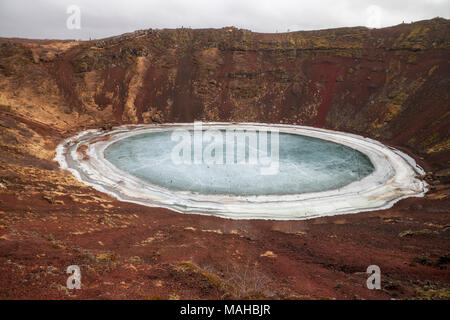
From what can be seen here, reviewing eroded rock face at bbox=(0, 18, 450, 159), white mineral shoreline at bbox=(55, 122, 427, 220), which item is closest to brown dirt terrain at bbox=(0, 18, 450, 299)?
eroded rock face at bbox=(0, 18, 450, 159)

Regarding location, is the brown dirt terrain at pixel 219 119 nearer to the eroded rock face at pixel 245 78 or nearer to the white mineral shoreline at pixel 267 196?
the eroded rock face at pixel 245 78

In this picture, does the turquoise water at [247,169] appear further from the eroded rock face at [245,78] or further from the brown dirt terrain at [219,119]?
the eroded rock face at [245,78]

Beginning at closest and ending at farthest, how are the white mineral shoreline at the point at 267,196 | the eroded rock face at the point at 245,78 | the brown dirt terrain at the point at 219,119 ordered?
the brown dirt terrain at the point at 219,119 → the white mineral shoreline at the point at 267,196 → the eroded rock face at the point at 245,78

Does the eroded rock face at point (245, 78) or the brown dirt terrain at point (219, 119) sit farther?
the eroded rock face at point (245, 78)

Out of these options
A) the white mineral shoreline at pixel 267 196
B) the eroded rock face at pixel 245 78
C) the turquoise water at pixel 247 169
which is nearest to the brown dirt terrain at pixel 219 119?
the eroded rock face at pixel 245 78

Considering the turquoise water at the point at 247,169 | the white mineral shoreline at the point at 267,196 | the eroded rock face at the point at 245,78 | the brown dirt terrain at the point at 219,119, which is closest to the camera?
the brown dirt terrain at the point at 219,119

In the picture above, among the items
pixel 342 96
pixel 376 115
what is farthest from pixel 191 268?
pixel 342 96

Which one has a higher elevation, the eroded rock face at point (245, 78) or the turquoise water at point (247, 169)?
the eroded rock face at point (245, 78)
